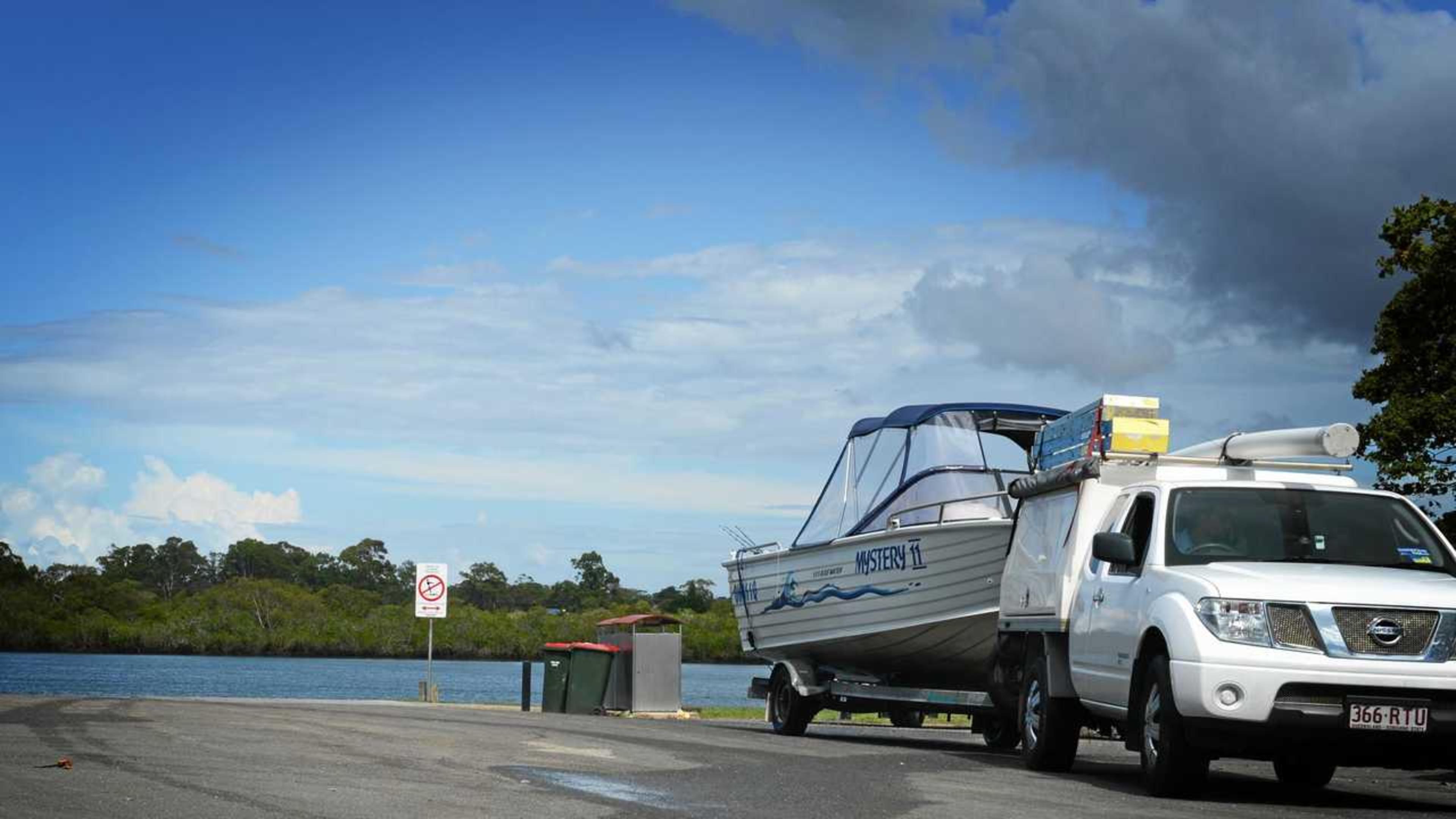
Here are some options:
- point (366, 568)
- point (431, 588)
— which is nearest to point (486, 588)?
point (366, 568)

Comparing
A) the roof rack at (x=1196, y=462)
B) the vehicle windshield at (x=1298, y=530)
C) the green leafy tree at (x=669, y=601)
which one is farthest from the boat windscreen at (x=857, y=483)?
the green leafy tree at (x=669, y=601)

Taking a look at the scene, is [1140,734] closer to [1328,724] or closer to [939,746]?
[1328,724]

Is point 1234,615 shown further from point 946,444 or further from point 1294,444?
point 946,444

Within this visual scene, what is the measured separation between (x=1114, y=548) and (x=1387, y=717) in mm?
2245

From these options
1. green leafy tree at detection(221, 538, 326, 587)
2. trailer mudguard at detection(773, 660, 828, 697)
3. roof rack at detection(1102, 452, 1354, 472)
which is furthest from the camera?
green leafy tree at detection(221, 538, 326, 587)

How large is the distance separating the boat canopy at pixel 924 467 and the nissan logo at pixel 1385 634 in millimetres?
7647

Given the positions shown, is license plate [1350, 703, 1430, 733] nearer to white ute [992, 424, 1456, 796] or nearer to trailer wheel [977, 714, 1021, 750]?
white ute [992, 424, 1456, 796]

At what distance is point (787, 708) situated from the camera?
21.9 metres

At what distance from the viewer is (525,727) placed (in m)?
19.7

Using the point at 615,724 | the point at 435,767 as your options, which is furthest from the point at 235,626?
the point at 435,767

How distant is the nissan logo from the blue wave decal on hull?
8.27m

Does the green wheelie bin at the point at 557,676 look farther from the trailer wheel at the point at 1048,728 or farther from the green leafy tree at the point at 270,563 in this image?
the green leafy tree at the point at 270,563

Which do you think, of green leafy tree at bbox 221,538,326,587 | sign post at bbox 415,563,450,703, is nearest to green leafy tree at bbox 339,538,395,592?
green leafy tree at bbox 221,538,326,587

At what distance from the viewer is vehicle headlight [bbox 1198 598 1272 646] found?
1109 cm
